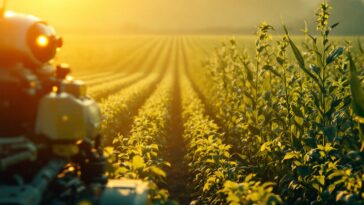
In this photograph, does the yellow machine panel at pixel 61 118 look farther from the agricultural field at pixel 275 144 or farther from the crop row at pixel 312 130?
the crop row at pixel 312 130

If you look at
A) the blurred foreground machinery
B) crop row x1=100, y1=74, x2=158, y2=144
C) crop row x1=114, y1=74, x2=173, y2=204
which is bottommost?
crop row x1=100, y1=74, x2=158, y2=144

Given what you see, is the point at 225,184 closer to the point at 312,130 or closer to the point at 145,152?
the point at 312,130

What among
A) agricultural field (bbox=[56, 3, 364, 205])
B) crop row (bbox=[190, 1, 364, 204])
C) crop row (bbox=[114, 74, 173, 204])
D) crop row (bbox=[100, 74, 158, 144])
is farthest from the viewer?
crop row (bbox=[100, 74, 158, 144])

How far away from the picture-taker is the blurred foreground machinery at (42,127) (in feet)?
15.1

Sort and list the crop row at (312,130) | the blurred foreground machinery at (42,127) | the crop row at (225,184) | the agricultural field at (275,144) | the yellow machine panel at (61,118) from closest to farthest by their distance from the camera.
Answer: the blurred foreground machinery at (42,127) → the yellow machine panel at (61,118) → the crop row at (225,184) → the agricultural field at (275,144) → the crop row at (312,130)

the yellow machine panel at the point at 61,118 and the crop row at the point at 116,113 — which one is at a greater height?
the yellow machine panel at the point at 61,118

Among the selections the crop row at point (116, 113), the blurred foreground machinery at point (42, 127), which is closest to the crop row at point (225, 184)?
the blurred foreground machinery at point (42, 127)

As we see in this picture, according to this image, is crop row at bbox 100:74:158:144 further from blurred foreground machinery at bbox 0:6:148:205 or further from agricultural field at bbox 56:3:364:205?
blurred foreground machinery at bbox 0:6:148:205

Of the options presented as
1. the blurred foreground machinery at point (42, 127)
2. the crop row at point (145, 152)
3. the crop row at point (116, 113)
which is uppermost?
the blurred foreground machinery at point (42, 127)

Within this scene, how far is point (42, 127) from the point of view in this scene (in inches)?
187

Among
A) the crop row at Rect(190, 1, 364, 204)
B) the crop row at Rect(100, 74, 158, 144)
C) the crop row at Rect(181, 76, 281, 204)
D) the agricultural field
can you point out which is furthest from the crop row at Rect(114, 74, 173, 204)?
the crop row at Rect(190, 1, 364, 204)

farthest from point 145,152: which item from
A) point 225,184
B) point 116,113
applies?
point 116,113

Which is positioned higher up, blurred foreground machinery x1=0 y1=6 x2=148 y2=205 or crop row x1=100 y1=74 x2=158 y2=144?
blurred foreground machinery x1=0 y1=6 x2=148 y2=205

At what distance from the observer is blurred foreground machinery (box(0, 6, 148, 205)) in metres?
4.61
